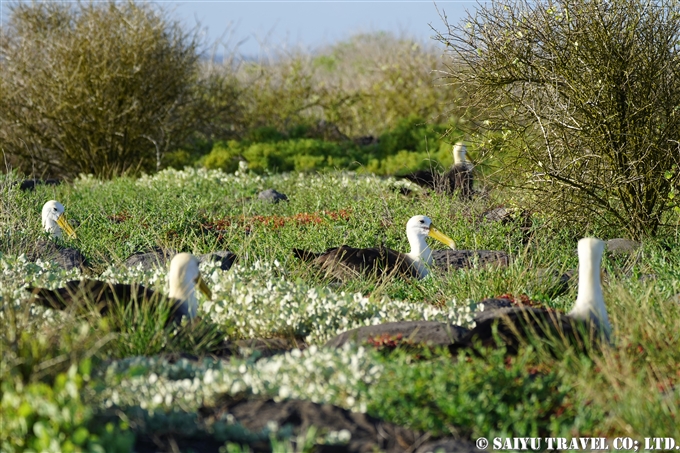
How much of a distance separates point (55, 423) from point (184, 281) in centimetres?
202

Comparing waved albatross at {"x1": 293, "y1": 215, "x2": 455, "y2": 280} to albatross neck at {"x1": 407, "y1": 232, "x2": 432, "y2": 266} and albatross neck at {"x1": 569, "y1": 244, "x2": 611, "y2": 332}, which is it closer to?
albatross neck at {"x1": 407, "y1": 232, "x2": 432, "y2": 266}

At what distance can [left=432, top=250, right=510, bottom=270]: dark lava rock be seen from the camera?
698 cm

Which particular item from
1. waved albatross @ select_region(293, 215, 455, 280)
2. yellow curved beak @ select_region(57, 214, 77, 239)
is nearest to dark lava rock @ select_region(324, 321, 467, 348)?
waved albatross @ select_region(293, 215, 455, 280)

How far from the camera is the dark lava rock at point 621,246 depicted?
7454mm

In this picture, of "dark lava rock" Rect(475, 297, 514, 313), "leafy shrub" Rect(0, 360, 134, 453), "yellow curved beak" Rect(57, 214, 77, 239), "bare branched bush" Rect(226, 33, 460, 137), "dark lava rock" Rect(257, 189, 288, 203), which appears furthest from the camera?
"bare branched bush" Rect(226, 33, 460, 137)

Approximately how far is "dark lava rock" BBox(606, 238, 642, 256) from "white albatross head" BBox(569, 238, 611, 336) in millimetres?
2851

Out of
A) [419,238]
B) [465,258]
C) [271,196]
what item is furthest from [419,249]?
[271,196]

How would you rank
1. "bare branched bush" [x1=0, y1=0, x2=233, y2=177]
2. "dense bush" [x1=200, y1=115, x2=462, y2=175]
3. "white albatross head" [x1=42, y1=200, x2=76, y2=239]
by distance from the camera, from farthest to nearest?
"dense bush" [x1=200, y1=115, x2=462, y2=175], "bare branched bush" [x1=0, y1=0, x2=233, y2=177], "white albatross head" [x1=42, y1=200, x2=76, y2=239]

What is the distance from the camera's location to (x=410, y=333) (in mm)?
4535

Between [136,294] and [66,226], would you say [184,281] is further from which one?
[66,226]

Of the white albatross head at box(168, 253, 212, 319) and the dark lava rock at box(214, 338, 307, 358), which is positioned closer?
the dark lava rock at box(214, 338, 307, 358)

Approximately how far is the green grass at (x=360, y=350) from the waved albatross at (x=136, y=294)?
12cm

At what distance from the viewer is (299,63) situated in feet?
67.9
